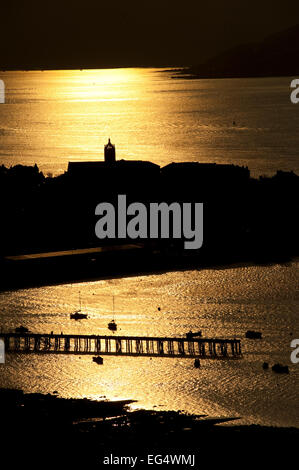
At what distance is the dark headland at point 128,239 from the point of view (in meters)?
28.9

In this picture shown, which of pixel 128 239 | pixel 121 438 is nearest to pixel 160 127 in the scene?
pixel 128 239

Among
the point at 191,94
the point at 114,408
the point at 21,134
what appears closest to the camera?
the point at 114,408

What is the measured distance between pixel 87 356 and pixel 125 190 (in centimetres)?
1407

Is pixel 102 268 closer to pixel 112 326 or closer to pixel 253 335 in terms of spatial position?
pixel 112 326

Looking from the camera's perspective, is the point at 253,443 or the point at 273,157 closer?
the point at 253,443

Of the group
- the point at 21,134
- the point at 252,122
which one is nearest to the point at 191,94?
the point at 252,122

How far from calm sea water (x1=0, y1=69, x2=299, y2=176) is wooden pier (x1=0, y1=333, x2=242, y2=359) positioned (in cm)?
2979

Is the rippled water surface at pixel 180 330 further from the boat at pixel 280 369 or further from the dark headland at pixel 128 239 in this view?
the dark headland at pixel 128 239

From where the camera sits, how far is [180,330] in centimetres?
2298

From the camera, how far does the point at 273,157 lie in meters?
59.2

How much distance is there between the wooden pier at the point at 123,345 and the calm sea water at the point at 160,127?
29.8m

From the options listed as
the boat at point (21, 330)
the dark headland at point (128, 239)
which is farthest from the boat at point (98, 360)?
the dark headland at point (128, 239)
